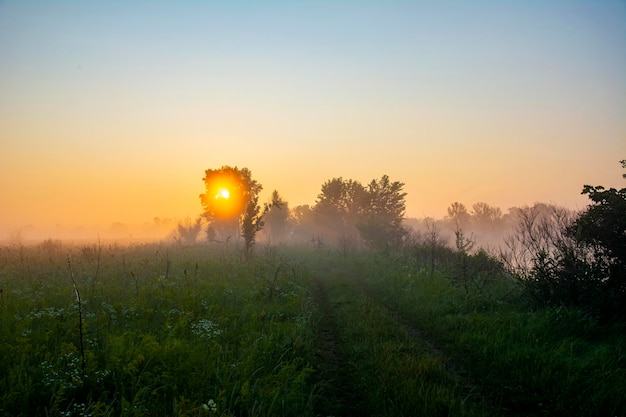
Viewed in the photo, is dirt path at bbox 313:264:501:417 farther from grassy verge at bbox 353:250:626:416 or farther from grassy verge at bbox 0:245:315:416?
grassy verge at bbox 0:245:315:416

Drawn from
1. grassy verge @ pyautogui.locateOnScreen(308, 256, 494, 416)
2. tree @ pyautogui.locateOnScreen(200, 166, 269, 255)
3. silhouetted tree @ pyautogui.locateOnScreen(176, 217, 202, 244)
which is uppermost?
tree @ pyautogui.locateOnScreen(200, 166, 269, 255)

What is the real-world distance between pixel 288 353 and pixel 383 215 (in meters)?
37.4

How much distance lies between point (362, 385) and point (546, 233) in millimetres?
8702

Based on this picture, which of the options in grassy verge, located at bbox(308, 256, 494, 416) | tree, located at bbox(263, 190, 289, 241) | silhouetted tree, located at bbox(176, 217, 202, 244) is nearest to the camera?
grassy verge, located at bbox(308, 256, 494, 416)

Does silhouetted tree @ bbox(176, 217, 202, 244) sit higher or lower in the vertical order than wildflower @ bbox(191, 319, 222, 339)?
higher

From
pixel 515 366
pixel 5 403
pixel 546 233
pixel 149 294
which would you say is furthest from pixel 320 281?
pixel 5 403

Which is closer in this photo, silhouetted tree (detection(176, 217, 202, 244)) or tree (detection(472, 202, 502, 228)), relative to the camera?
silhouetted tree (detection(176, 217, 202, 244))

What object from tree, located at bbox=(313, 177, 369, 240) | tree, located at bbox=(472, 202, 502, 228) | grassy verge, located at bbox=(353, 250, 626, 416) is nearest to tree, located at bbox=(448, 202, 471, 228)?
tree, located at bbox=(472, 202, 502, 228)

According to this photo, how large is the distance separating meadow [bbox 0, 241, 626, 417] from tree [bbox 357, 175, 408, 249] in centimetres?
2214

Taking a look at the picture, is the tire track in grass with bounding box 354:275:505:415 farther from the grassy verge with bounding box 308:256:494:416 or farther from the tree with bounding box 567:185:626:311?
the tree with bounding box 567:185:626:311

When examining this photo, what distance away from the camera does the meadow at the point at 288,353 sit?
4.89 meters

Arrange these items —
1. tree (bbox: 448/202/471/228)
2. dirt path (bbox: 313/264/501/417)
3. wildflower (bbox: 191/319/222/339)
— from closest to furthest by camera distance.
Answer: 1. dirt path (bbox: 313/264/501/417)
2. wildflower (bbox: 191/319/222/339)
3. tree (bbox: 448/202/471/228)

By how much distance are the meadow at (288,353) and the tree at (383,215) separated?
72.6ft

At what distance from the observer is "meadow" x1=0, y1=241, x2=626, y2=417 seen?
16.1 ft
